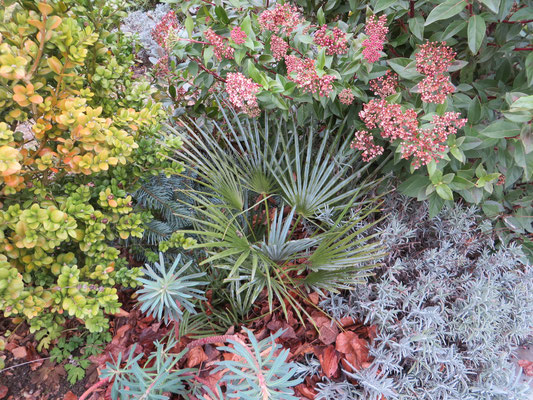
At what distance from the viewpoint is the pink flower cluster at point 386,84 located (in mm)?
1567

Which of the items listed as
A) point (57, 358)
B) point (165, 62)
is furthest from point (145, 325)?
point (165, 62)

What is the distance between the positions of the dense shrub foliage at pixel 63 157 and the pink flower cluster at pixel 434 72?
40.8 inches

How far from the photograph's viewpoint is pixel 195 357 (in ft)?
5.31

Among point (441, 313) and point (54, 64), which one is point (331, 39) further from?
point (441, 313)

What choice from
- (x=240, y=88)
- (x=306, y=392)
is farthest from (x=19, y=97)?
(x=306, y=392)

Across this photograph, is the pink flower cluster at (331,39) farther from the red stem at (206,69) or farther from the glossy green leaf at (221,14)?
the red stem at (206,69)

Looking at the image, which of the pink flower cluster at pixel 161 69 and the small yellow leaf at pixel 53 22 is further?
the pink flower cluster at pixel 161 69

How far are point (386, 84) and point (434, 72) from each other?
201 mm

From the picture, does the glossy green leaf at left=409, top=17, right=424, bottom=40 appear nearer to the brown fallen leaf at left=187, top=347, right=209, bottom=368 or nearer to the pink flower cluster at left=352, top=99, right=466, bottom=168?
the pink flower cluster at left=352, top=99, right=466, bottom=168

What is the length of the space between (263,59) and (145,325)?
1.43 meters

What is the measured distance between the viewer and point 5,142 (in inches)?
45.7

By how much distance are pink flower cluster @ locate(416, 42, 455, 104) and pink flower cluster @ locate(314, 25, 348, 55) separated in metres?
0.31

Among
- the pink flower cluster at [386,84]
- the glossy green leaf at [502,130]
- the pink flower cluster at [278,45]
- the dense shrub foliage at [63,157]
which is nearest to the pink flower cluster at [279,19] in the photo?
the pink flower cluster at [278,45]

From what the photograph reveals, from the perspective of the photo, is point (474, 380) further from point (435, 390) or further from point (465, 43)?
point (465, 43)
